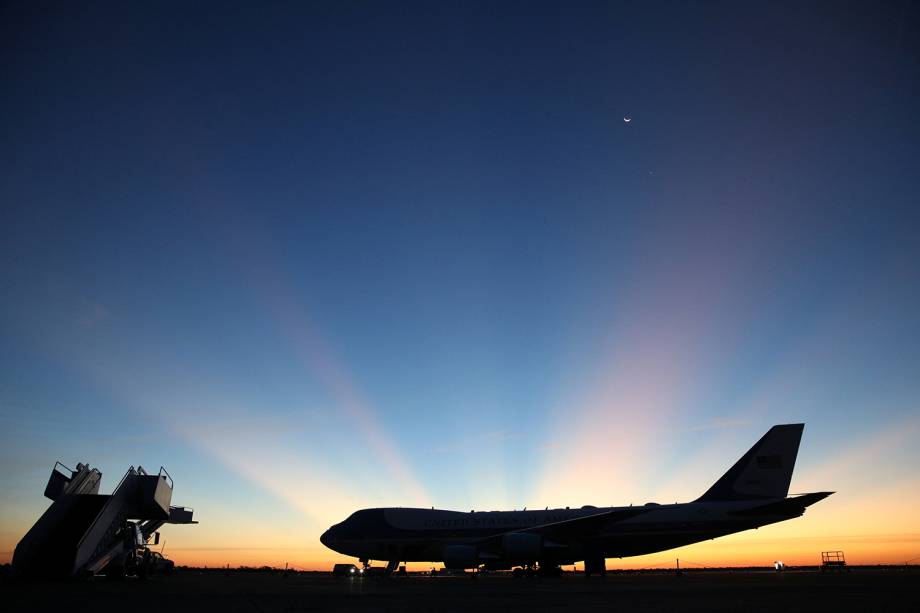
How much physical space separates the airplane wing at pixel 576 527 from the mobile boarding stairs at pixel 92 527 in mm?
16849

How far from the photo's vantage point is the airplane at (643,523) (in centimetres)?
2888

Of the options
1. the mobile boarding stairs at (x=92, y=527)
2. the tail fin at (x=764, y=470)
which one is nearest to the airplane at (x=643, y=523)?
the tail fin at (x=764, y=470)

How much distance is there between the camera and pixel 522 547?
93.6 ft

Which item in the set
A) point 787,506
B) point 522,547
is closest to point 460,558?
point 522,547

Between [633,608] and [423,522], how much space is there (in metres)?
28.1

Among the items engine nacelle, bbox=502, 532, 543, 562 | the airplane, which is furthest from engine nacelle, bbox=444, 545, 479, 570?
engine nacelle, bbox=502, 532, 543, 562

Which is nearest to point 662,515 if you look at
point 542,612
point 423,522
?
point 423,522

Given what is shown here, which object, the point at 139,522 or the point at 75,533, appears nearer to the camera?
the point at 75,533

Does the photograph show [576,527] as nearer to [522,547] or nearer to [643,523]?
[522,547]

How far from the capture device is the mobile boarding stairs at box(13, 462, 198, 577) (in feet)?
69.6

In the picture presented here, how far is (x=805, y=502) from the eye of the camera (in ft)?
92.2

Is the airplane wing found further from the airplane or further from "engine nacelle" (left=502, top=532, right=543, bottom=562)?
"engine nacelle" (left=502, top=532, right=543, bottom=562)

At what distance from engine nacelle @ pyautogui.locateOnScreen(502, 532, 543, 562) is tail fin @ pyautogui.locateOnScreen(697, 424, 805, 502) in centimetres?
999

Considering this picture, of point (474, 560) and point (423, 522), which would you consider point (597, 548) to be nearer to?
point (474, 560)
